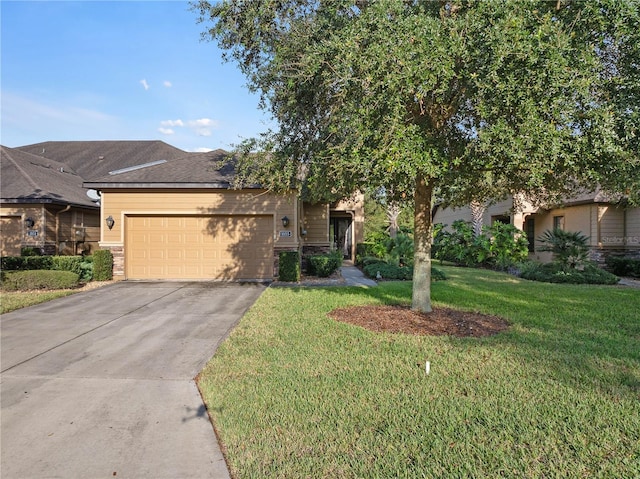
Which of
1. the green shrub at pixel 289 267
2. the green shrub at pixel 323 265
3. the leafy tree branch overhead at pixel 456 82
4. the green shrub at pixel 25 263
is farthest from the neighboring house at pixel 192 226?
the leafy tree branch overhead at pixel 456 82

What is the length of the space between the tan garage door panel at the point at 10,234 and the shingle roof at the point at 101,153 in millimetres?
7223

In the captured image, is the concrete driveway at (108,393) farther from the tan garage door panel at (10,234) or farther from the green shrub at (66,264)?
the tan garage door panel at (10,234)

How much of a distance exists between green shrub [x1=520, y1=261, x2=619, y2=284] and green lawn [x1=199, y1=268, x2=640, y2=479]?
22.2 feet

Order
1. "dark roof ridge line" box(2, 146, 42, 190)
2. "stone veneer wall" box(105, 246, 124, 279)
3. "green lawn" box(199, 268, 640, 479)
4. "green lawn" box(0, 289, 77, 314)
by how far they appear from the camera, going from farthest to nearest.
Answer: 1. "dark roof ridge line" box(2, 146, 42, 190)
2. "stone veneer wall" box(105, 246, 124, 279)
3. "green lawn" box(0, 289, 77, 314)
4. "green lawn" box(199, 268, 640, 479)

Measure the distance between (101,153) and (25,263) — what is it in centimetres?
1409

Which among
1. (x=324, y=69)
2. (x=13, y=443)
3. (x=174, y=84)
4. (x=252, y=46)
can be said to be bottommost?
(x=13, y=443)

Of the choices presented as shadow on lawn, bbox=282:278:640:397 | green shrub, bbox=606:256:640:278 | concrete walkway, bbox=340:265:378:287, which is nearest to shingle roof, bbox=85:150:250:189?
concrete walkway, bbox=340:265:378:287

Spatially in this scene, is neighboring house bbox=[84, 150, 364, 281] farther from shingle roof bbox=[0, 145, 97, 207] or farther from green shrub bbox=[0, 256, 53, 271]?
shingle roof bbox=[0, 145, 97, 207]

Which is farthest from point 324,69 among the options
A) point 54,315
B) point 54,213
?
point 54,213

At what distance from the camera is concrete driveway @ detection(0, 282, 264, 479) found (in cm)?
281

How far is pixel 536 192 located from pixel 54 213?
15806 millimetres

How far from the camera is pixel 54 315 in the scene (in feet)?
25.0

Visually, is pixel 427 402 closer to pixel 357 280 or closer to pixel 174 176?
pixel 357 280

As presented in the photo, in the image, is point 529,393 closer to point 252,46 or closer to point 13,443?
point 13,443
